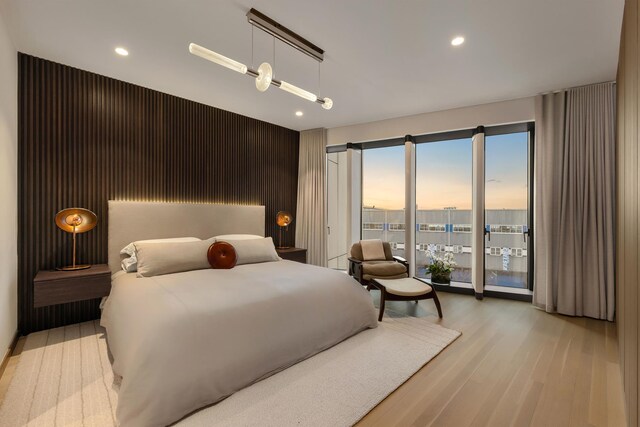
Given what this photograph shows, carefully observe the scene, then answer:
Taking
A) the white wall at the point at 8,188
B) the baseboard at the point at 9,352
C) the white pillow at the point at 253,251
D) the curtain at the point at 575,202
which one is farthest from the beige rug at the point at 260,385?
the curtain at the point at 575,202

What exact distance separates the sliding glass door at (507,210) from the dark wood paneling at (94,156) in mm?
3911

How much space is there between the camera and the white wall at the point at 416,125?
165 inches

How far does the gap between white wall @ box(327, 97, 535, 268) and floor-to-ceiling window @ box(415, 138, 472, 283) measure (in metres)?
0.36

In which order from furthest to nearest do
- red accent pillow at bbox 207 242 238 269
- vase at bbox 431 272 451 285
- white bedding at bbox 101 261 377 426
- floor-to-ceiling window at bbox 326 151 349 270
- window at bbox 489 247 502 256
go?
floor-to-ceiling window at bbox 326 151 349 270 → vase at bbox 431 272 451 285 → window at bbox 489 247 502 256 → red accent pillow at bbox 207 242 238 269 → white bedding at bbox 101 261 377 426

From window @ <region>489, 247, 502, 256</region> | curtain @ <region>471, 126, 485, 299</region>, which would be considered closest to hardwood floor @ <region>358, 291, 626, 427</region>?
curtain @ <region>471, 126, 485, 299</region>

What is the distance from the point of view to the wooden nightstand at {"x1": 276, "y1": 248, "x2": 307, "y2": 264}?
4.93 meters

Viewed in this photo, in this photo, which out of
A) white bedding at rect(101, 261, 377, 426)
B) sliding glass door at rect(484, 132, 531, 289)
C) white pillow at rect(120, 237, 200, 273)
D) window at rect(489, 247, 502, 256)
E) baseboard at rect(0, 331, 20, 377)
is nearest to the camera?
white bedding at rect(101, 261, 377, 426)

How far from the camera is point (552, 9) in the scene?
7.54ft

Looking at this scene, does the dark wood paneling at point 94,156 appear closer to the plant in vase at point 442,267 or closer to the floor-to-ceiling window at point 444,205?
the floor-to-ceiling window at point 444,205

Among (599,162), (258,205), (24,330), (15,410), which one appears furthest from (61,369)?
(599,162)

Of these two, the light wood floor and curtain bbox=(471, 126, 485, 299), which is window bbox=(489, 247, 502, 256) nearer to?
curtain bbox=(471, 126, 485, 299)

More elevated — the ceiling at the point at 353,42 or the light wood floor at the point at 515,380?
the ceiling at the point at 353,42

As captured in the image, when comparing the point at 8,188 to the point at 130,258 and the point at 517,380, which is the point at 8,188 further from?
the point at 517,380

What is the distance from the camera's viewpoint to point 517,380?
7.48 ft
